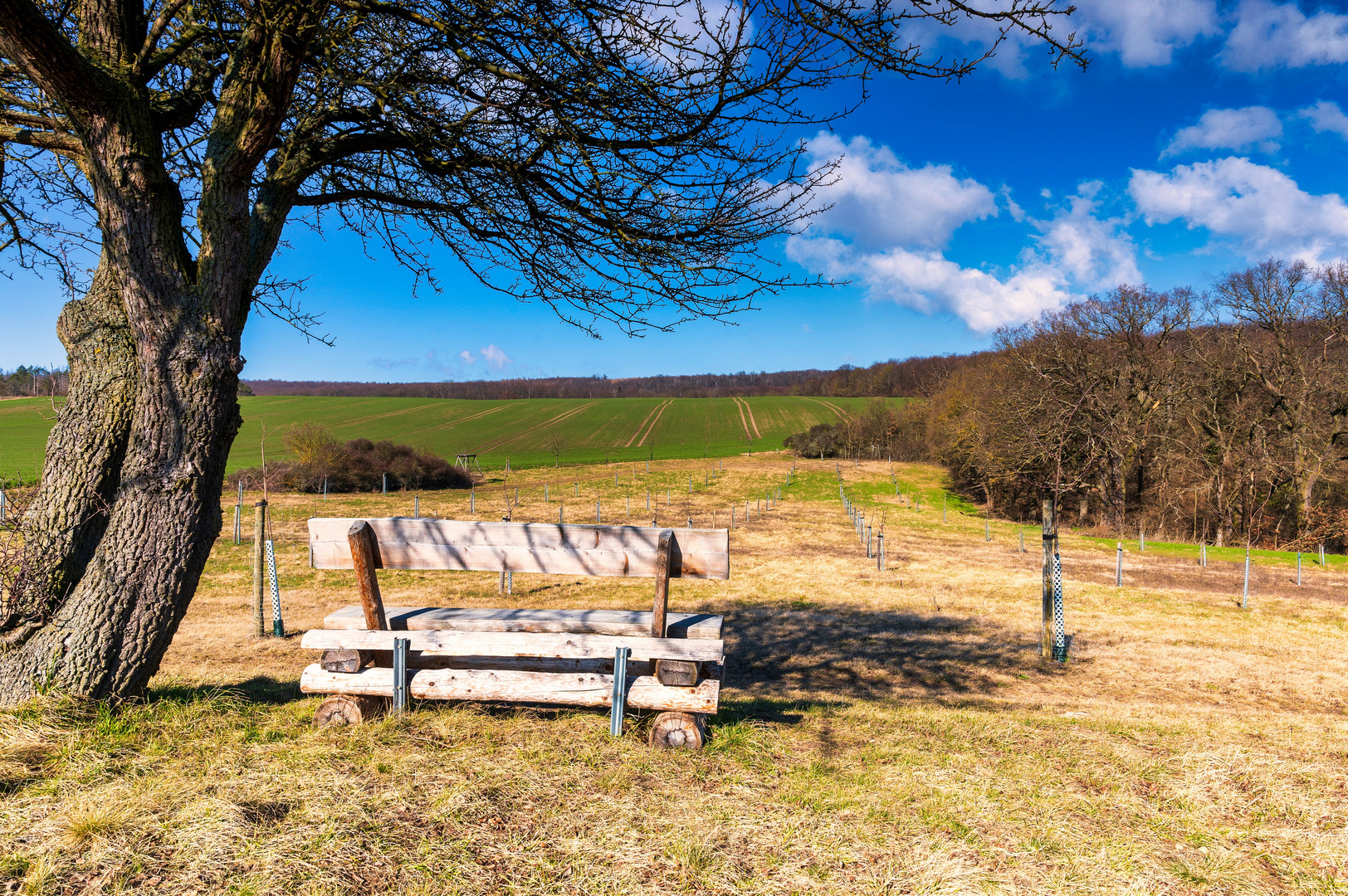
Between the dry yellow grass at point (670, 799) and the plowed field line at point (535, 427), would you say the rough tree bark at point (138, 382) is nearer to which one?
the dry yellow grass at point (670, 799)

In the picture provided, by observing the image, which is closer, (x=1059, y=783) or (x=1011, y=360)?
(x=1059, y=783)

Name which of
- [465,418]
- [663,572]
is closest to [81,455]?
[663,572]

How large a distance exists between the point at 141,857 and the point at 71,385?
3.01 metres

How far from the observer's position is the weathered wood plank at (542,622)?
461 centimetres

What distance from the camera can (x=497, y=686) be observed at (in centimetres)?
431

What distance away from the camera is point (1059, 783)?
395 centimetres

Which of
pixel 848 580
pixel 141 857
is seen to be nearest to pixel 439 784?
pixel 141 857

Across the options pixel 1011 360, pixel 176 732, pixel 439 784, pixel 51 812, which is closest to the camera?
pixel 51 812

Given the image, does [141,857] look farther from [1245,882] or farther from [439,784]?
[1245,882]

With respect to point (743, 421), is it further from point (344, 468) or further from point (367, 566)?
point (367, 566)

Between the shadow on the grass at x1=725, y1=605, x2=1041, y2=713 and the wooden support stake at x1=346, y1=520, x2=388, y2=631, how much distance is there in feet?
11.1

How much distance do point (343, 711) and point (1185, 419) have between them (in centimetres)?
4001

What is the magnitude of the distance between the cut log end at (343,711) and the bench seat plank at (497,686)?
2.3 inches

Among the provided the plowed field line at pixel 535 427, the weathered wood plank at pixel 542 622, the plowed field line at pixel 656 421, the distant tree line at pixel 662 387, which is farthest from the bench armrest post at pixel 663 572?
the distant tree line at pixel 662 387
